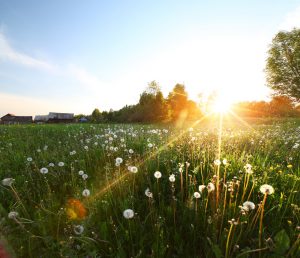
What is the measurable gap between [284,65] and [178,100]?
20462 mm

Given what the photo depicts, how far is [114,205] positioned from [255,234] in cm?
158

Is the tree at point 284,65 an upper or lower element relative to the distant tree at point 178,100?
upper

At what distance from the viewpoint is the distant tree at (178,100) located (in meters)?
37.1

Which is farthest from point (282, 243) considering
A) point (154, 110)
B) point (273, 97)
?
point (273, 97)

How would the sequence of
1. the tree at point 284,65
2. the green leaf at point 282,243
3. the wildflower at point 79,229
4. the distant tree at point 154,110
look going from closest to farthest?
the green leaf at point 282,243 < the wildflower at point 79,229 < the distant tree at point 154,110 < the tree at point 284,65

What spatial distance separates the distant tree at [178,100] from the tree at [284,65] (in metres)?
17.3

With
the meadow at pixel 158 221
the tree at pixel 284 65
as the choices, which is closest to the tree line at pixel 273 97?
the tree at pixel 284 65

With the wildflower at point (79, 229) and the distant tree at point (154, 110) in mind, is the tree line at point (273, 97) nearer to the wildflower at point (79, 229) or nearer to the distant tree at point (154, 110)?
the distant tree at point (154, 110)

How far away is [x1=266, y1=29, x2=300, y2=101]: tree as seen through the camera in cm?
4009

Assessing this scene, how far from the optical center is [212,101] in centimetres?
7650

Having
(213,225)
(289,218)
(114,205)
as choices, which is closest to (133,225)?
(114,205)

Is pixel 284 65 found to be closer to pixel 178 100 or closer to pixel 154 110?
pixel 178 100

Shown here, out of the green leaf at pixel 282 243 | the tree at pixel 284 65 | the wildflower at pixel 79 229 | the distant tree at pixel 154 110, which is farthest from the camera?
the tree at pixel 284 65

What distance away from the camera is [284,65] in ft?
135
